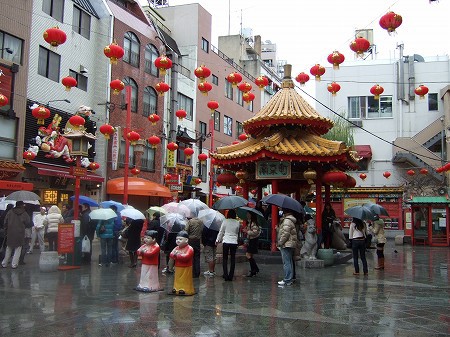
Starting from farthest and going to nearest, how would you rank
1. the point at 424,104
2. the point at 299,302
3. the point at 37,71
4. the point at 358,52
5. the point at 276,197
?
the point at 424,104 → the point at 37,71 → the point at 358,52 → the point at 276,197 → the point at 299,302

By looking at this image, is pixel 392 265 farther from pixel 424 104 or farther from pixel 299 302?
pixel 424 104

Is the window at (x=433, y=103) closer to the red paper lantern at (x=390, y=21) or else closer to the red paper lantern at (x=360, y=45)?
the red paper lantern at (x=360, y=45)

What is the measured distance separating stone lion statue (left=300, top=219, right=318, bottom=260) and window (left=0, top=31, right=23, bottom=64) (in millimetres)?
14651

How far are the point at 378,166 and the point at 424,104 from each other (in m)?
5.31

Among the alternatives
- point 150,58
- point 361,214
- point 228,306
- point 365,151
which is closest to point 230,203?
point 361,214

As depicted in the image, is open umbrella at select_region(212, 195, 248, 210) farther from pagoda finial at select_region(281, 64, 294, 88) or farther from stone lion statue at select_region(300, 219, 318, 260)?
pagoda finial at select_region(281, 64, 294, 88)

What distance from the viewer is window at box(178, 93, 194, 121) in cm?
3381

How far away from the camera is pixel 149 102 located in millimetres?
30328

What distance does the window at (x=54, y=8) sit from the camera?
22422mm

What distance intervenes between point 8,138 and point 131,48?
1092 centimetres

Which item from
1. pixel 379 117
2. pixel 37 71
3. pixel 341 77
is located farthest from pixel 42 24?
pixel 379 117

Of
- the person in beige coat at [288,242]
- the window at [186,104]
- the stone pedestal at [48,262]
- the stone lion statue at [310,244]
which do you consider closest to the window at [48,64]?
the window at [186,104]

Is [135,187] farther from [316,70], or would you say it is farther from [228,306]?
[228,306]

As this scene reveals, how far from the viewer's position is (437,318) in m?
7.52
